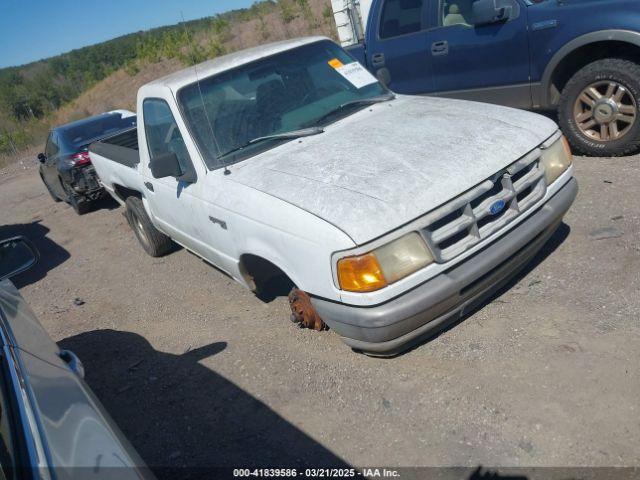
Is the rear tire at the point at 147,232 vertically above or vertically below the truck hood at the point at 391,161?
below

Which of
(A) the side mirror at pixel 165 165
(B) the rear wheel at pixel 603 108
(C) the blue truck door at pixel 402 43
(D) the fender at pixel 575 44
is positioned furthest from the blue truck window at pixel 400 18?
(A) the side mirror at pixel 165 165

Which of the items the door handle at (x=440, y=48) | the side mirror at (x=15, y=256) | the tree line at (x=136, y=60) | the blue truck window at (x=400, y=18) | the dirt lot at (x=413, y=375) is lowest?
the dirt lot at (x=413, y=375)

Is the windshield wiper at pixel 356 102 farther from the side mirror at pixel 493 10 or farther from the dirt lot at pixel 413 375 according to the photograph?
the side mirror at pixel 493 10

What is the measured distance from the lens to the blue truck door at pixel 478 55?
18.2ft

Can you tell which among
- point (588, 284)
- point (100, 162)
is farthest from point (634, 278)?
point (100, 162)

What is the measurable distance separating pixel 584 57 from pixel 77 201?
24.8 feet

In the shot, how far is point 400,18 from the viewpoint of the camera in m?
6.47

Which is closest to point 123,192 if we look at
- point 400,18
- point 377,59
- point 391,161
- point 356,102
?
point 356,102

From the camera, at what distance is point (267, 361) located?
142 inches

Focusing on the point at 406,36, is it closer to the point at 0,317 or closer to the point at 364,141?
the point at 364,141

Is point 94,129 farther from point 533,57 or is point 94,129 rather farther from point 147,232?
point 533,57

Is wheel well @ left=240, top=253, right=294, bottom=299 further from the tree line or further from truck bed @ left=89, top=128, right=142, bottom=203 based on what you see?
truck bed @ left=89, top=128, right=142, bottom=203

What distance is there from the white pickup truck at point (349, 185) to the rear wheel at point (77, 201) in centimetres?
462

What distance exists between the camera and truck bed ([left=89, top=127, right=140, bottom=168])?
544cm
